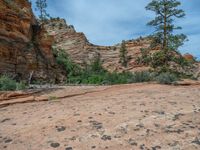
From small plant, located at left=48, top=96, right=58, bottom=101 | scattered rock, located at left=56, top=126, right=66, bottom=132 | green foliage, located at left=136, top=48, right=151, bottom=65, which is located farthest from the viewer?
green foliage, located at left=136, top=48, right=151, bottom=65

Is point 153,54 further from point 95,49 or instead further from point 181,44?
point 95,49

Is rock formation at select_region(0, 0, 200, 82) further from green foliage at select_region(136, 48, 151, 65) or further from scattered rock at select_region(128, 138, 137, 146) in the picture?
scattered rock at select_region(128, 138, 137, 146)

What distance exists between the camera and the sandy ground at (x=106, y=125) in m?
4.27

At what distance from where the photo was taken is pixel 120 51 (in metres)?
44.7

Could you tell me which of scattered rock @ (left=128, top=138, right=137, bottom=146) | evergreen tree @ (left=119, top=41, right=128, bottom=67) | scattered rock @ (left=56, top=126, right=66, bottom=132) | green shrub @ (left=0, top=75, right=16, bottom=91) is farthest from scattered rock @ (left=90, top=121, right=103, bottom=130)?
evergreen tree @ (left=119, top=41, right=128, bottom=67)

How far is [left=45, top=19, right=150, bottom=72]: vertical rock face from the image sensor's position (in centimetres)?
4309

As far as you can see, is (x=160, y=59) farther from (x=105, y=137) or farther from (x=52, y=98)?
(x=105, y=137)

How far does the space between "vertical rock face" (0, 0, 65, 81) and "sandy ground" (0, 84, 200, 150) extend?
12.8m

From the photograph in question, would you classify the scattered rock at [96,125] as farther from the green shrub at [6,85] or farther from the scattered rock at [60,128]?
the green shrub at [6,85]

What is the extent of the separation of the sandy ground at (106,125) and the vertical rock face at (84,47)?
34.6 m

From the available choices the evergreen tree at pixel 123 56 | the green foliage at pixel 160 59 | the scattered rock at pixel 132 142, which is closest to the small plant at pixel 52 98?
the scattered rock at pixel 132 142

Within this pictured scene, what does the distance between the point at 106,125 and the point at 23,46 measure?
1820 cm

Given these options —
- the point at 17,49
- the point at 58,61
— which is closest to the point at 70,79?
the point at 58,61

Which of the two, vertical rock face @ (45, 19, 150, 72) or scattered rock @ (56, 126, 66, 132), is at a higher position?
vertical rock face @ (45, 19, 150, 72)
